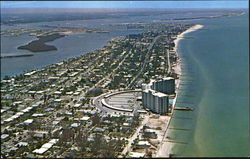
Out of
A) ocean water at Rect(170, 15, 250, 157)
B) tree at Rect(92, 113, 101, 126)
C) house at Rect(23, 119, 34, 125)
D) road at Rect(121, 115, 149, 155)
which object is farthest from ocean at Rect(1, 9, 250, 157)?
house at Rect(23, 119, 34, 125)

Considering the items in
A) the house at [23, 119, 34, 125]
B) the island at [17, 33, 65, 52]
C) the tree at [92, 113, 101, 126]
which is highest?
the island at [17, 33, 65, 52]

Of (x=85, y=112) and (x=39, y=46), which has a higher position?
(x=39, y=46)

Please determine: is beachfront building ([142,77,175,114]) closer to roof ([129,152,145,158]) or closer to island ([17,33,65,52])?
roof ([129,152,145,158])

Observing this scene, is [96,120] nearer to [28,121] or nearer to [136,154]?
[28,121]

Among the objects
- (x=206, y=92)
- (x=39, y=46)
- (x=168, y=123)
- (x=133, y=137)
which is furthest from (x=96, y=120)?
(x=39, y=46)

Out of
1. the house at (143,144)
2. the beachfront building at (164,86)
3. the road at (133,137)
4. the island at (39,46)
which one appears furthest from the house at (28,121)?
the island at (39,46)

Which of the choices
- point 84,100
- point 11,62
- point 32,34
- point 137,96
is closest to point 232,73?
point 137,96

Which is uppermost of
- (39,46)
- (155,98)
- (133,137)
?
(155,98)

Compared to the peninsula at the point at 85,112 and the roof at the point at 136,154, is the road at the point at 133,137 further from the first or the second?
the roof at the point at 136,154
